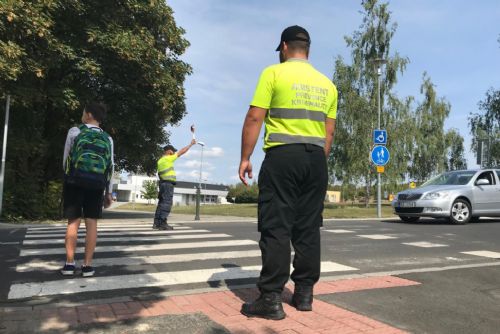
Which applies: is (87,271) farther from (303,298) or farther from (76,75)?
(76,75)

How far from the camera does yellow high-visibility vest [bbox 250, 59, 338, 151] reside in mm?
3658

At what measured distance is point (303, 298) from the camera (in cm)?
369

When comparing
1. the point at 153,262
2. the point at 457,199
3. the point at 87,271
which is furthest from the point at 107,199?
the point at 457,199

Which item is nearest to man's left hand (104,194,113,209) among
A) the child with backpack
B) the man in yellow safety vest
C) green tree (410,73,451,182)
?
the child with backpack

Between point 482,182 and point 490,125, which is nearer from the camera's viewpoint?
point 482,182

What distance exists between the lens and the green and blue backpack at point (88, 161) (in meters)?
4.79

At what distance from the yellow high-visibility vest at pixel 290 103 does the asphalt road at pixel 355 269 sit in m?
1.45

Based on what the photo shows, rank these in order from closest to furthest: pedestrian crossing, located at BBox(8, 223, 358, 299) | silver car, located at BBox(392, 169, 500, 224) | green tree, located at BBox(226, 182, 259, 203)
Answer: pedestrian crossing, located at BBox(8, 223, 358, 299) < silver car, located at BBox(392, 169, 500, 224) < green tree, located at BBox(226, 182, 259, 203)

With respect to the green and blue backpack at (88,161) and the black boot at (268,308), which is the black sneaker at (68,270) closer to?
the green and blue backpack at (88,161)

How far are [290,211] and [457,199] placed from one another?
10842 mm

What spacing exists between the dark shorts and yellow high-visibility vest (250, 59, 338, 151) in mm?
2175

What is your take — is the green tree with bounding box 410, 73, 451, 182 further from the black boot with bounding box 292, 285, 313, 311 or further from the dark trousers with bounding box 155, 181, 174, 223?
the black boot with bounding box 292, 285, 313, 311

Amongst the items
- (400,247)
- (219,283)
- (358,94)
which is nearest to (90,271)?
(219,283)

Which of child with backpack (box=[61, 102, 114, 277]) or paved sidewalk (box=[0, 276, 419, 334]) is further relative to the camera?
child with backpack (box=[61, 102, 114, 277])
